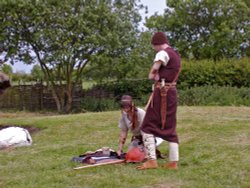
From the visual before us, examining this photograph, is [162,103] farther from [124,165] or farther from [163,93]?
[124,165]

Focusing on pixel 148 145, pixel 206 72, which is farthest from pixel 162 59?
pixel 206 72

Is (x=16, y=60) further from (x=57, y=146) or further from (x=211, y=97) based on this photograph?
(x=57, y=146)

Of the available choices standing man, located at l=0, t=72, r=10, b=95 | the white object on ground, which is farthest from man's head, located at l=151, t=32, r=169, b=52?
standing man, located at l=0, t=72, r=10, b=95

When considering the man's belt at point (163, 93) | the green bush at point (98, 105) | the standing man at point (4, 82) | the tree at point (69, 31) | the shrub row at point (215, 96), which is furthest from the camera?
the green bush at point (98, 105)

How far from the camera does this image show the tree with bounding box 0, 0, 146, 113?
21016mm

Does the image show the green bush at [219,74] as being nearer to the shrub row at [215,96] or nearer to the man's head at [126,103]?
the shrub row at [215,96]

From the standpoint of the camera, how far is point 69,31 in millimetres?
21469

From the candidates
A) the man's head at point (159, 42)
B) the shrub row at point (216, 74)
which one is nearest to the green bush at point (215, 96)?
the shrub row at point (216, 74)

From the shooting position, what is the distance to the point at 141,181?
554 centimetres

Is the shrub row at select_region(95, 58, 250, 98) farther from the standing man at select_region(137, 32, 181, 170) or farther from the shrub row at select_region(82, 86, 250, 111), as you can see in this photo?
the standing man at select_region(137, 32, 181, 170)

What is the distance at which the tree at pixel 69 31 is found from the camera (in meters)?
21.0

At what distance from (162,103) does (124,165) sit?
1.01 meters

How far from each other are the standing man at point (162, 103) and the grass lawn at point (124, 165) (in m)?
0.28

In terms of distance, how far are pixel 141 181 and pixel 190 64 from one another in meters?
18.7
